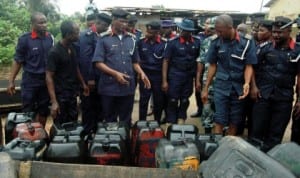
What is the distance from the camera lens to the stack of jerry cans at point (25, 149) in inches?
120

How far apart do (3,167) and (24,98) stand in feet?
8.43

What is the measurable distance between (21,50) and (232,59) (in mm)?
2597

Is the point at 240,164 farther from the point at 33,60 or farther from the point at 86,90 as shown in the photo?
the point at 33,60

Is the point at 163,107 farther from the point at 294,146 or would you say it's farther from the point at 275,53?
the point at 294,146

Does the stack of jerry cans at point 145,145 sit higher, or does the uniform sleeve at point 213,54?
the uniform sleeve at point 213,54

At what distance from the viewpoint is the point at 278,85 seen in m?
4.26

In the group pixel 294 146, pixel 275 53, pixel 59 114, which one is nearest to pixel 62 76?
pixel 59 114

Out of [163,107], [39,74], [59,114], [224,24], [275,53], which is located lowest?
[163,107]

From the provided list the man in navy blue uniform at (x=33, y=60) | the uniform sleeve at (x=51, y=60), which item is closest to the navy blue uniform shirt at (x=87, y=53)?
the man in navy blue uniform at (x=33, y=60)

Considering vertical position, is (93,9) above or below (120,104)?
above

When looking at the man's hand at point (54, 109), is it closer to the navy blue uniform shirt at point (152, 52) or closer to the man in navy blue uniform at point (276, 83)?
the navy blue uniform shirt at point (152, 52)

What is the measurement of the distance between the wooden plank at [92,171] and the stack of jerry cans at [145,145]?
2.76ft

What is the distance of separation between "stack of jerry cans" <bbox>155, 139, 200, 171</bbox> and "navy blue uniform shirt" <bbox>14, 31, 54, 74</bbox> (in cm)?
243

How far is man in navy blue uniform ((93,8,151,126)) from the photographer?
457cm
